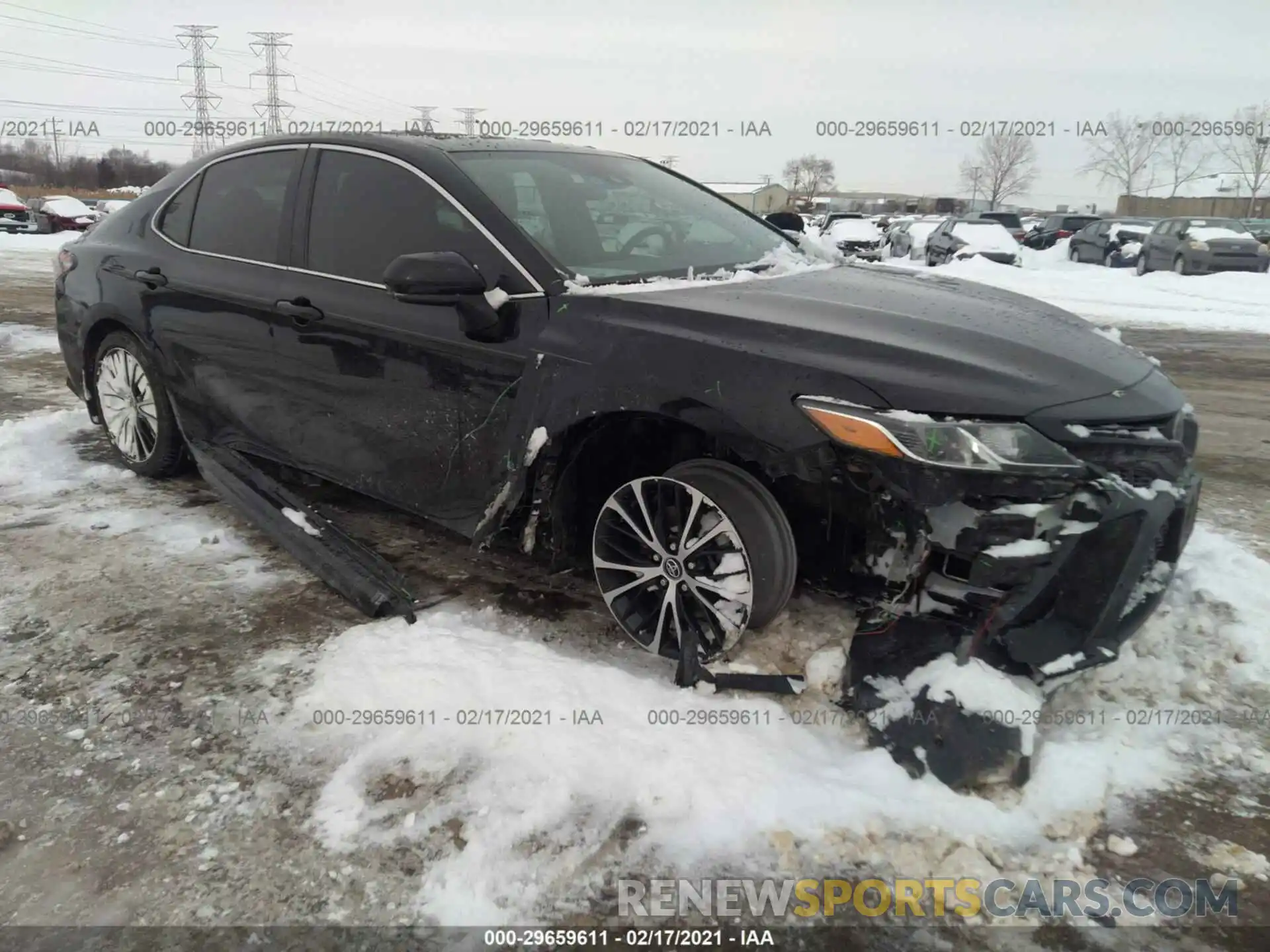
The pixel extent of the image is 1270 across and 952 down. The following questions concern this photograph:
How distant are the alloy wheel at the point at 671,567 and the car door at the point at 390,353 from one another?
0.46 meters

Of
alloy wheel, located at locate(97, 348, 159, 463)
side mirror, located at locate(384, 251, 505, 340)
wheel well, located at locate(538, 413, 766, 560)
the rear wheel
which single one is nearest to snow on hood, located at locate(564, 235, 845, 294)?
side mirror, located at locate(384, 251, 505, 340)

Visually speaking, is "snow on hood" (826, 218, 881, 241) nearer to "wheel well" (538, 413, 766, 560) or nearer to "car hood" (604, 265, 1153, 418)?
"car hood" (604, 265, 1153, 418)

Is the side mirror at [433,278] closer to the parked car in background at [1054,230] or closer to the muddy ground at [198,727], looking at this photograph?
the muddy ground at [198,727]

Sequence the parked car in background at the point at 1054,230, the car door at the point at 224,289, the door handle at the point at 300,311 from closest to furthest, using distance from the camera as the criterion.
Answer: the door handle at the point at 300,311 < the car door at the point at 224,289 < the parked car in background at the point at 1054,230

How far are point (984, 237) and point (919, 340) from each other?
62.0 ft

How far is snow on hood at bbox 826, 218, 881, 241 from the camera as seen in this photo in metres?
23.6

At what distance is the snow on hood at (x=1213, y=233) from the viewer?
17828 mm

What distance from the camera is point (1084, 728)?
254 cm

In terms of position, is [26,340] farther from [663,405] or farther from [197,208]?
[663,405]

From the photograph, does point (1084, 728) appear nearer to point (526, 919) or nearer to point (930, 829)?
point (930, 829)

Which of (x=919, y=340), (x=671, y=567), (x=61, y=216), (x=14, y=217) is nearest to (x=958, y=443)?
(x=919, y=340)

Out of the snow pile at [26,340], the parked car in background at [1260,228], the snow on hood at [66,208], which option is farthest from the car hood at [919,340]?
the snow on hood at [66,208]

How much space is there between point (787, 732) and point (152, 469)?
3585 mm

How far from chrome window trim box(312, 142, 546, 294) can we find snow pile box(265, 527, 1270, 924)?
1218 millimetres
